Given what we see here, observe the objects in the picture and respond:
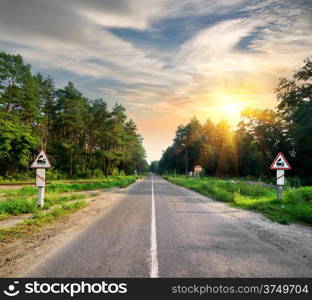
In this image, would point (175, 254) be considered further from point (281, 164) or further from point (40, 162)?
point (281, 164)

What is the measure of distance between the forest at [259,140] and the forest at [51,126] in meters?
26.7

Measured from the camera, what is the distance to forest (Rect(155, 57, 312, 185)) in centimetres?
2844

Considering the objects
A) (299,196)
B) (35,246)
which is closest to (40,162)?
(35,246)

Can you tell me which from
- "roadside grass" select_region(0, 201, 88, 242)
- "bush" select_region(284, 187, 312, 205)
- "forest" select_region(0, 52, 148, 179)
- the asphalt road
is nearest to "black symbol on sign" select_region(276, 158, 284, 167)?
"bush" select_region(284, 187, 312, 205)

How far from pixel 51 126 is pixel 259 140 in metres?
54.2

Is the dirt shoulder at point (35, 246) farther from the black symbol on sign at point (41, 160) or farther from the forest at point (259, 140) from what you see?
the forest at point (259, 140)

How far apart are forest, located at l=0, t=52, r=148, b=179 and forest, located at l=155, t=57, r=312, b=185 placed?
87.7ft

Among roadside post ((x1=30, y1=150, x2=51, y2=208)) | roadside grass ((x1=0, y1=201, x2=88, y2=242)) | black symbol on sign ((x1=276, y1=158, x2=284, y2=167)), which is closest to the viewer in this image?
roadside grass ((x1=0, y1=201, x2=88, y2=242))

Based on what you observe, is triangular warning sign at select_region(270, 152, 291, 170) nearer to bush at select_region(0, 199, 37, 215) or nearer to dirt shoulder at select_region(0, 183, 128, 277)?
dirt shoulder at select_region(0, 183, 128, 277)

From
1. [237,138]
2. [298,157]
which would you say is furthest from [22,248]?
[237,138]

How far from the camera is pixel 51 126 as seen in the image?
47.5 meters

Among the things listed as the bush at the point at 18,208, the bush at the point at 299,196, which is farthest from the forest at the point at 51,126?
the bush at the point at 299,196

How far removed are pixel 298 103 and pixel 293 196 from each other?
1030 inches

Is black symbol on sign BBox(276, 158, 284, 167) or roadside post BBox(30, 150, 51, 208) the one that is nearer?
roadside post BBox(30, 150, 51, 208)
